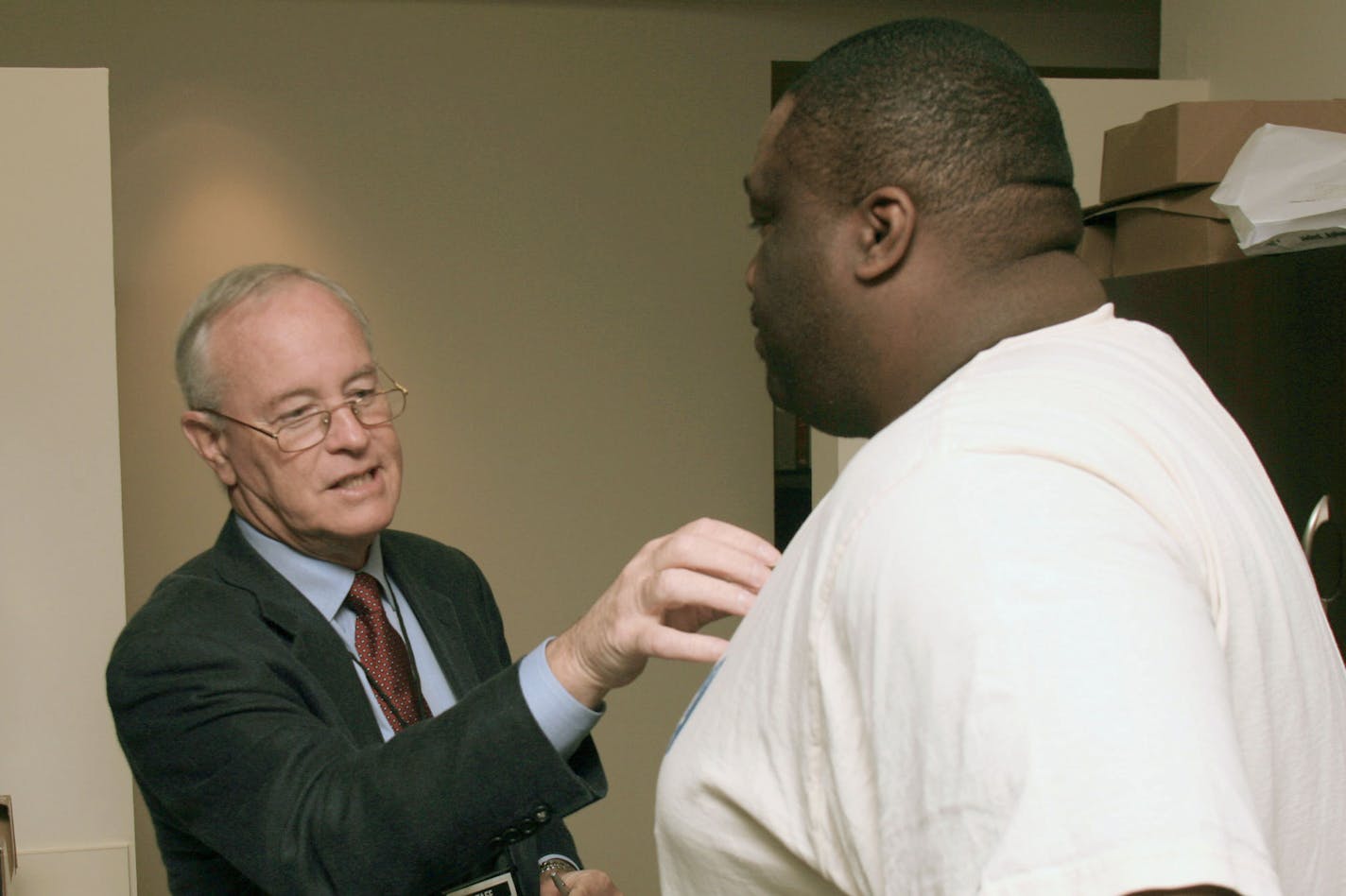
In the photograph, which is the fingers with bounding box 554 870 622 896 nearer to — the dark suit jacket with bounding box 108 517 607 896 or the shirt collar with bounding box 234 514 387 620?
the dark suit jacket with bounding box 108 517 607 896

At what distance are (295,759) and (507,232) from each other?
9.41ft

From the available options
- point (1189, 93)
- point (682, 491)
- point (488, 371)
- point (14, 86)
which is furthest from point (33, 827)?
point (1189, 93)

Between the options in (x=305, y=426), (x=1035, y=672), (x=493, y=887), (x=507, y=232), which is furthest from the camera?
(x=507, y=232)

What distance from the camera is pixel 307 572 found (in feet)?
4.73

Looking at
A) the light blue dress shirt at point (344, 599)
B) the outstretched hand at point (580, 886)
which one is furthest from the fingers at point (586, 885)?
the light blue dress shirt at point (344, 599)

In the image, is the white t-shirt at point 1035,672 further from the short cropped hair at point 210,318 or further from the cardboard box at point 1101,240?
the cardboard box at point 1101,240

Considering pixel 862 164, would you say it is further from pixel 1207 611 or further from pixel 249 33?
pixel 249 33

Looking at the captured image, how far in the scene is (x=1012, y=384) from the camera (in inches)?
22.6

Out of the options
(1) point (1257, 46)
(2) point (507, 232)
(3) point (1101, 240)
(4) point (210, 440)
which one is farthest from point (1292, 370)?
(2) point (507, 232)

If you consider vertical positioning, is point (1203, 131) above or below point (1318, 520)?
above

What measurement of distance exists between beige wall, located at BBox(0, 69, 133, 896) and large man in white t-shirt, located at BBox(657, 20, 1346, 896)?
74.4 inches

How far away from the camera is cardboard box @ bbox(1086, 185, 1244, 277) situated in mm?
1900

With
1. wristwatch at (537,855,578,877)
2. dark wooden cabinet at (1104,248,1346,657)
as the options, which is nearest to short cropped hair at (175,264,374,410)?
wristwatch at (537,855,578,877)

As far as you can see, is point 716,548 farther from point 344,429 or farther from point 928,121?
point 344,429
